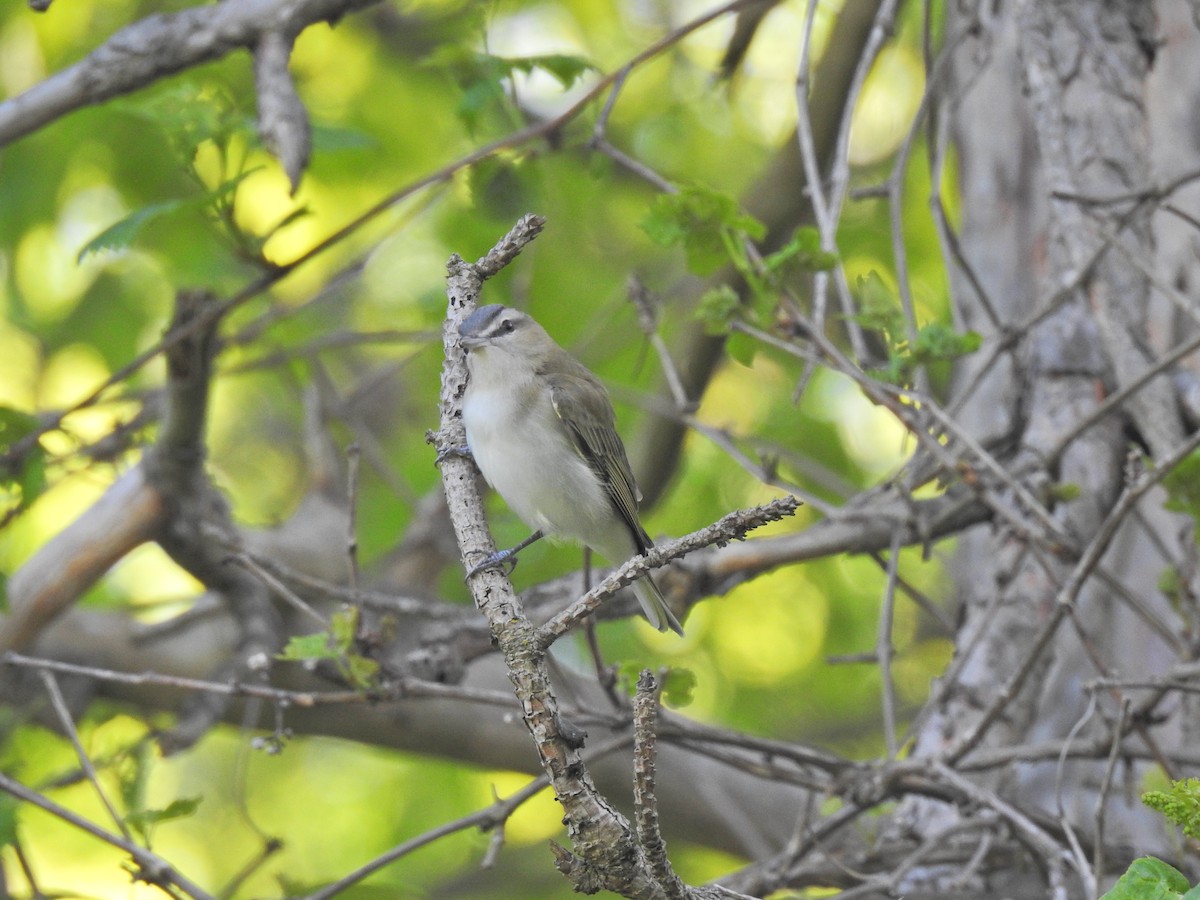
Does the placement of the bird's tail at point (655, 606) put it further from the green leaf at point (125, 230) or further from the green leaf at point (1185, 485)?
the green leaf at point (125, 230)

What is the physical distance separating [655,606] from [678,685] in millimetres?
540

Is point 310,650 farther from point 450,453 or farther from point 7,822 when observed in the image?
point 7,822

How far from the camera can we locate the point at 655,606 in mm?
3635

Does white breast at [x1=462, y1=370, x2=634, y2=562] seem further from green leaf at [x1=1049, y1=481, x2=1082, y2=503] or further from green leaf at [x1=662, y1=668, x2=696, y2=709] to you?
green leaf at [x1=1049, y1=481, x2=1082, y2=503]

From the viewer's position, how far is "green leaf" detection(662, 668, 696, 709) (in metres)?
3.09

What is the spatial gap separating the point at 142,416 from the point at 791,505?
3.85 m

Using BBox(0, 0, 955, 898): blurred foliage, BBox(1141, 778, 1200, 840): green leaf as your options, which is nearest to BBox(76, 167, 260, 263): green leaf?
BBox(0, 0, 955, 898): blurred foliage

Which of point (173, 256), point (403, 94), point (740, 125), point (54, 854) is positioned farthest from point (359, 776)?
point (740, 125)

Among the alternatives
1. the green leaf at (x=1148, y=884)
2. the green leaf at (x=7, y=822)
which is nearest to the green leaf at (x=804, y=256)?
the green leaf at (x=1148, y=884)

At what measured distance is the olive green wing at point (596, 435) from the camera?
A: 3918mm

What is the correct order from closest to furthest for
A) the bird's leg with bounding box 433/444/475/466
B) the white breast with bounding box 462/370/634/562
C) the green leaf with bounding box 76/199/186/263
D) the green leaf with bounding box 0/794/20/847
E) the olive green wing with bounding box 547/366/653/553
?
the bird's leg with bounding box 433/444/475/466
the green leaf with bounding box 0/794/20/847
the green leaf with bounding box 76/199/186/263
the white breast with bounding box 462/370/634/562
the olive green wing with bounding box 547/366/653/553

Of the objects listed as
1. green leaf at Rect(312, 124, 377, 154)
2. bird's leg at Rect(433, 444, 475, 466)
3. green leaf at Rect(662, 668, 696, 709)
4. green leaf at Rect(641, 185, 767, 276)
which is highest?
green leaf at Rect(312, 124, 377, 154)

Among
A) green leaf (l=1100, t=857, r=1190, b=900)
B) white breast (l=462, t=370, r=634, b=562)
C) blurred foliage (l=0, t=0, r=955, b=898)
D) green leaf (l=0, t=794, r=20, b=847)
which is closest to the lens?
green leaf (l=1100, t=857, r=1190, b=900)

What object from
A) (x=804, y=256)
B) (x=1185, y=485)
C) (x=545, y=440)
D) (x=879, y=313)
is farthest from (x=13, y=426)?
(x=1185, y=485)
